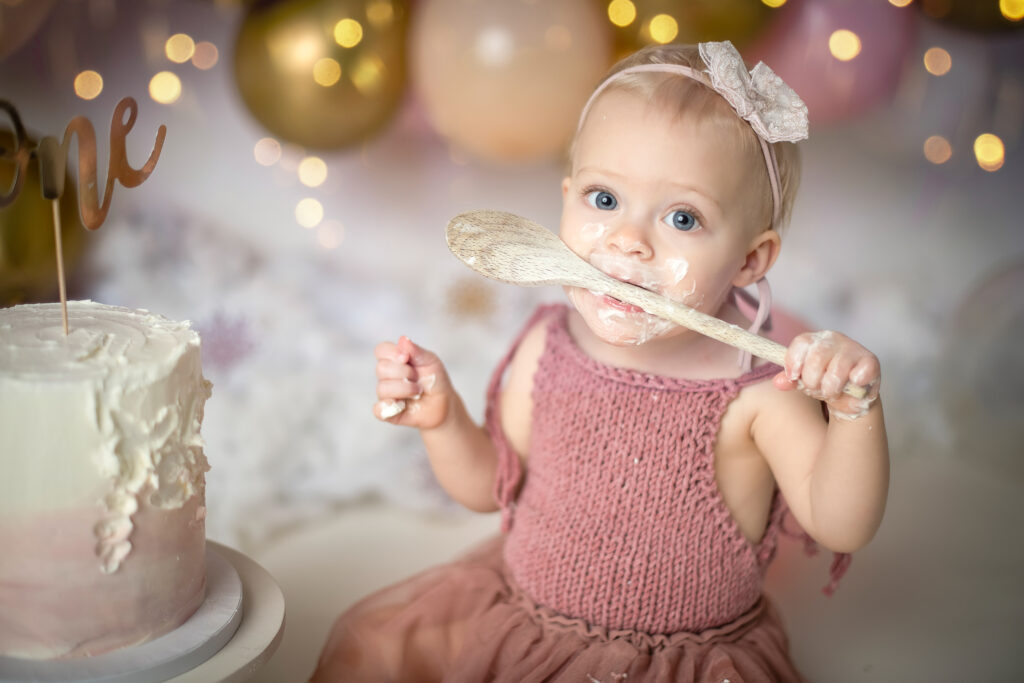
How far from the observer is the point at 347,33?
141cm

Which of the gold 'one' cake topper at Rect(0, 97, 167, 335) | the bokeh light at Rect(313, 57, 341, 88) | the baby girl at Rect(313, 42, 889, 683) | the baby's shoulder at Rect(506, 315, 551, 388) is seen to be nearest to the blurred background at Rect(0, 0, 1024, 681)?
the bokeh light at Rect(313, 57, 341, 88)

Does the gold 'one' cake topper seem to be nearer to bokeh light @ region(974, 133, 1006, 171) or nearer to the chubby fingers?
the chubby fingers

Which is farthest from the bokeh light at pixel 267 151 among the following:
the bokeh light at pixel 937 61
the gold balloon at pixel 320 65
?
the bokeh light at pixel 937 61

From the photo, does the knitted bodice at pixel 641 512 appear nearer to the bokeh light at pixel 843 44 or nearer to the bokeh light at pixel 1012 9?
the bokeh light at pixel 843 44

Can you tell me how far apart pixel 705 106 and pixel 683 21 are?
1.99ft

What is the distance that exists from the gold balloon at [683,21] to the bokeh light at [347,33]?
1.16 feet

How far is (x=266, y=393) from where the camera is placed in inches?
58.2

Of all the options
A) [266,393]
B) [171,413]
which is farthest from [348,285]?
[171,413]

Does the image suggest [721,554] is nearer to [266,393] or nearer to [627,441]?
[627,441]

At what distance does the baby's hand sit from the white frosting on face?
46 centimetres

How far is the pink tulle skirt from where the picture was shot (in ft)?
3.01

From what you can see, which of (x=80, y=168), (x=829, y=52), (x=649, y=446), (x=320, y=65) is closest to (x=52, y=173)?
(x=80, y=168)

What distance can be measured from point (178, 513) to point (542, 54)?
33.2 inches

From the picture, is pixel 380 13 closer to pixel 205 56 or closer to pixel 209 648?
pixel 205 56
